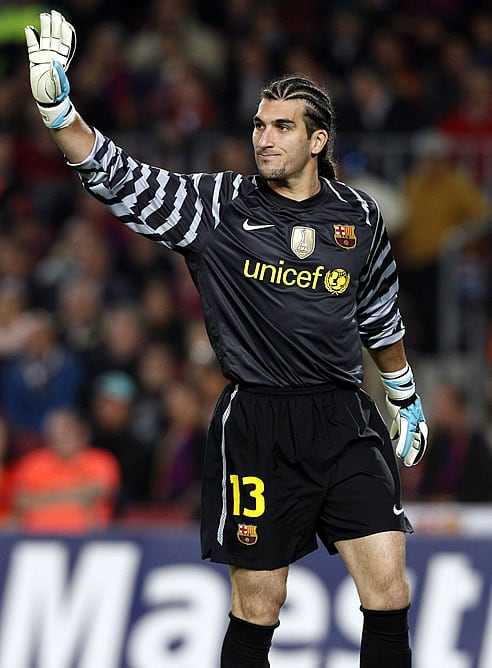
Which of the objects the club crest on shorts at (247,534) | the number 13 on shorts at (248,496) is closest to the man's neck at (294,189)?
the number 13 on shorts at (248,496)

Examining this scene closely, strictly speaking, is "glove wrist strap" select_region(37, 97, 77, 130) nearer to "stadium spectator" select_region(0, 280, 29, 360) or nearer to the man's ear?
the man's ear

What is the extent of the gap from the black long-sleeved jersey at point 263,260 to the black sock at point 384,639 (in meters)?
0.82

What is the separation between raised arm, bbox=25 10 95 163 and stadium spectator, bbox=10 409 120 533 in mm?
4635

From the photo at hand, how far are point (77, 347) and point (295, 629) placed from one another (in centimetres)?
407

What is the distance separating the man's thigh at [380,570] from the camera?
5.14 meters

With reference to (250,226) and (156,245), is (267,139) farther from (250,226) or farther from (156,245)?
(156,245)

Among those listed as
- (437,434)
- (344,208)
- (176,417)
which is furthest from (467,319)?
(344,208)

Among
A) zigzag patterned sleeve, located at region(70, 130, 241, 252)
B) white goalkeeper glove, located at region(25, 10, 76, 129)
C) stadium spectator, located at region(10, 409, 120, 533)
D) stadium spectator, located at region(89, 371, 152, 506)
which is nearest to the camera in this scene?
white goalkeeper glove, located at region(25, 10, 76, 129)

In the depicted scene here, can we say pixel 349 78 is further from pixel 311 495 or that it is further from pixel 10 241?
pixel 311 495

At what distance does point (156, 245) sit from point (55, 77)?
6826 mm

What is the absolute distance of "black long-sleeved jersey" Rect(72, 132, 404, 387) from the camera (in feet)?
17.0

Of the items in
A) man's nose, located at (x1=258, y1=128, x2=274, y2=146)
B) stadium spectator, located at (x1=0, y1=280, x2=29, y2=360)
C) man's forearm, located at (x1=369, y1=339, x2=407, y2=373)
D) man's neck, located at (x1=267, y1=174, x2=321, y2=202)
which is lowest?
man's forearm, located at (x1=369, y1=339, x2=407, y2=373)

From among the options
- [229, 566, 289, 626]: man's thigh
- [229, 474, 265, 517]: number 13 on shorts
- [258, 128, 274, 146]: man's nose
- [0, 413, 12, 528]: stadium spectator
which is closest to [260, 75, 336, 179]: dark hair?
[258, 128, 274, 146]: man's nose

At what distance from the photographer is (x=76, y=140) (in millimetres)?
4973
